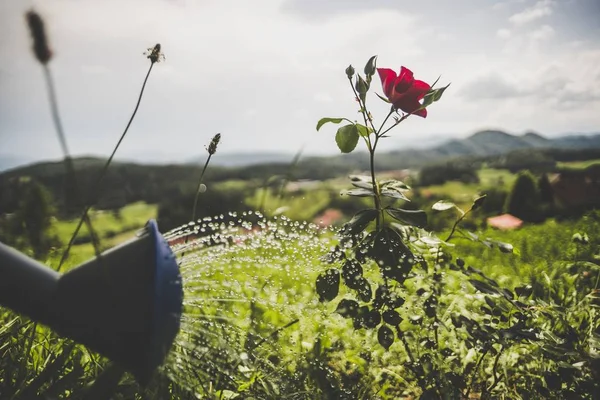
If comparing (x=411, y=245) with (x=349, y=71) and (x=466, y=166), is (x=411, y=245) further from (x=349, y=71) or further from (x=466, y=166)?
(x=466, y=166)

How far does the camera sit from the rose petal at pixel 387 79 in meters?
1.23

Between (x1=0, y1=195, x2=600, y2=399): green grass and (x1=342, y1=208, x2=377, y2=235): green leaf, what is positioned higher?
(x1=342, y1=208, x2=377, y2=235): green leaf

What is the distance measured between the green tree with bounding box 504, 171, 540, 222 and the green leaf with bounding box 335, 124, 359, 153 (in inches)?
170

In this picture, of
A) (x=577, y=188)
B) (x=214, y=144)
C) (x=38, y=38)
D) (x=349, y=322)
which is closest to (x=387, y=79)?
(x=214, y=144)

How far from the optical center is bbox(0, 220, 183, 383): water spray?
69 cm

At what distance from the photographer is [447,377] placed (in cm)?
131

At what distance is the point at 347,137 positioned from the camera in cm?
126

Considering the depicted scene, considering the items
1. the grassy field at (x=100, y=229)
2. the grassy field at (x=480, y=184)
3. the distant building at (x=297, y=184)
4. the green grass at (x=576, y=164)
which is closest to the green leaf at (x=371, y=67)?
the distant building at (x=297, y=184)

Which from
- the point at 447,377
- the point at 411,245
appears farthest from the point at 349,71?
the point at 447,377

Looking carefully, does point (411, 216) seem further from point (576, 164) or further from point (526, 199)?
point (576, 164)

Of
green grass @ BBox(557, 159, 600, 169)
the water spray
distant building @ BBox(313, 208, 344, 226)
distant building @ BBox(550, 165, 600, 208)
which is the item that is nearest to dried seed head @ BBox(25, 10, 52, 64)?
the water spray

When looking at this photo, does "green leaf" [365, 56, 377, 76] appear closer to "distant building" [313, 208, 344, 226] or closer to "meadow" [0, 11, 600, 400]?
"meadow" [0, 11, 600, 400]

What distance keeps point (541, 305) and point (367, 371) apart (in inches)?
27.7

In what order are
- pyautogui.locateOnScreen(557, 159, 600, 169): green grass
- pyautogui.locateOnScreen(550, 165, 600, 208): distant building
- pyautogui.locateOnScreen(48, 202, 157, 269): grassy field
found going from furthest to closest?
pyautogui.locateOnScreen(557, 159, 600, 169): green grass
pyautogui.locateOnScreen(550, 165, 600, 208): distant building
pyautogui.locateOnScreen(48, 202, 157, 269): grassy field
